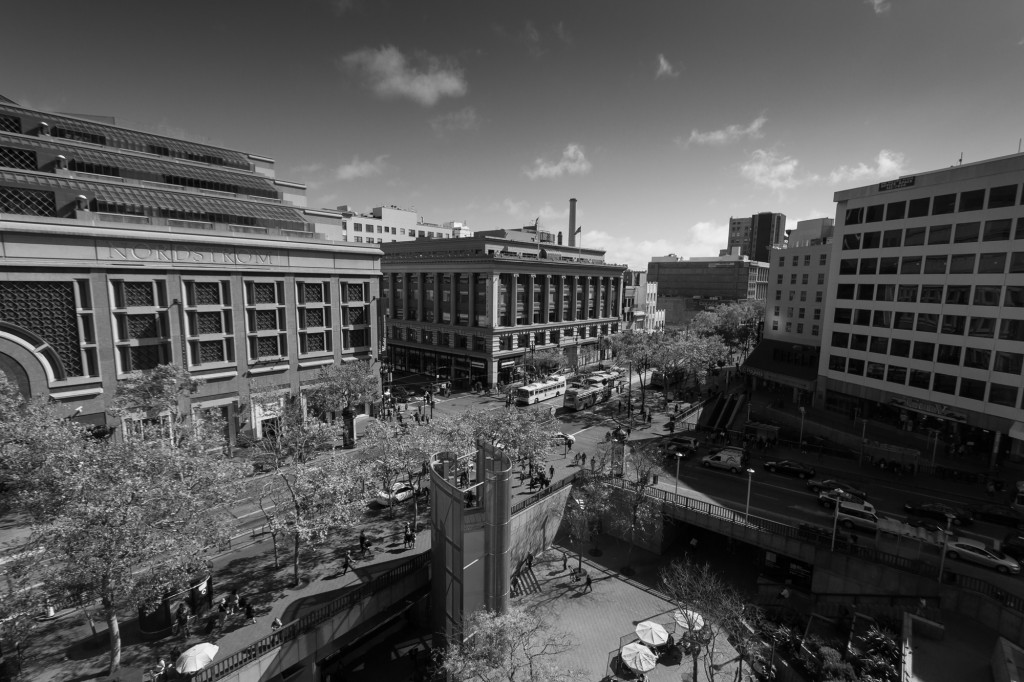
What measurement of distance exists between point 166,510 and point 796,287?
278ft

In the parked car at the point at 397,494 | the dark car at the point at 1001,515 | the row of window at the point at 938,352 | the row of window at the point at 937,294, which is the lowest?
the parked car at the point at 397,494

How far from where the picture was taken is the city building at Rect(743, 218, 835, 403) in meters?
71.8

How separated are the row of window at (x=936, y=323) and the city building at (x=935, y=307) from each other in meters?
0.09

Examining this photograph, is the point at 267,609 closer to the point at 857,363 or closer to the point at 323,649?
A: the point at 323,649

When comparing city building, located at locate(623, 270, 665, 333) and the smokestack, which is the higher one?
the smokestack

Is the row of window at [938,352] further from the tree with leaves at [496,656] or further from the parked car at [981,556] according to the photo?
the tree with leaves at [496,656]

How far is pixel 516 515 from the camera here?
3316cm

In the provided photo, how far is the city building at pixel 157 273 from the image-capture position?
112ft

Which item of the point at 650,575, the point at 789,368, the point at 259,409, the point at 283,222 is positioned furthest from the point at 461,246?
the point at 650,575

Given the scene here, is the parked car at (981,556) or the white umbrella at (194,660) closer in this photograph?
the white umbrella at (194,660)

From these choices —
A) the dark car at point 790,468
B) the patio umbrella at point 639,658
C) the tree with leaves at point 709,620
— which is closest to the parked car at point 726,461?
the dark car at point 790,468

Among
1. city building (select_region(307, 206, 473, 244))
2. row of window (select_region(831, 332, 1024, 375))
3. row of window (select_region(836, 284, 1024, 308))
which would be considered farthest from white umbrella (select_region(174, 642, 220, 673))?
city building (select_region(307, 206, 473, 244))

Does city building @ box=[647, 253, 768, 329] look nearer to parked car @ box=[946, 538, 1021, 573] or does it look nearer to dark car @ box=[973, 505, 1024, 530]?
dark car @ box=[973, 505, 1024, 530]

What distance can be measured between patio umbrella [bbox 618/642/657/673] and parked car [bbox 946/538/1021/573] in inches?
776
